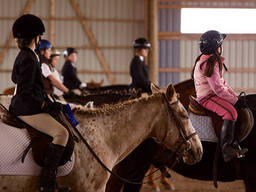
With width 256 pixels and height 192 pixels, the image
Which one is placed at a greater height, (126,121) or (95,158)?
(126,121)

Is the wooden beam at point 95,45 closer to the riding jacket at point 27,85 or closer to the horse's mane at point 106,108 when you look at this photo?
the horse's mane at point 106,108

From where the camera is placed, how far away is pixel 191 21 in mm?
13922

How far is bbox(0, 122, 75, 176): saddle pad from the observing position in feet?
10.6

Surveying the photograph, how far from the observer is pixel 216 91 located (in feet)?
15.1

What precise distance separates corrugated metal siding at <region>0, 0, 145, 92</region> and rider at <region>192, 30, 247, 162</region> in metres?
9.75

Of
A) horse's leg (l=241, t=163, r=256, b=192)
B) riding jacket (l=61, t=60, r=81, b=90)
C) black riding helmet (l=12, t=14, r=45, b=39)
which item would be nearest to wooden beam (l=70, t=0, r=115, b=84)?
riding jacket (l=61, t=60, r=81, b=90)

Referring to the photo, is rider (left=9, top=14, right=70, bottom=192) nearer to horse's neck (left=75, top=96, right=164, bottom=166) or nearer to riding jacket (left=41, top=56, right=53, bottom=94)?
horse's neck (left=75, top=96, right=164, bottom=166)

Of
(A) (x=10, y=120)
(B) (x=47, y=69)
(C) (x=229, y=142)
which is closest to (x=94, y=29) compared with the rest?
(B) (x=47, y=69)

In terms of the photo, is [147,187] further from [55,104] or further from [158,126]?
[55,104]

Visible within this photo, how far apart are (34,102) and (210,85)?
1.97 m

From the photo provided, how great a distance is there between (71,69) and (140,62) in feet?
7.60

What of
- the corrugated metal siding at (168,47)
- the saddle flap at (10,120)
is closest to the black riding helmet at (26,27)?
the saddle flap at (10,120)

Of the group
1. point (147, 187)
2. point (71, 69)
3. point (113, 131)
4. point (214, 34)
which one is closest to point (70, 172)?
point (113, 131)

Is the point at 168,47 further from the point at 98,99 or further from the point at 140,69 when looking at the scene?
the point at 98,99
